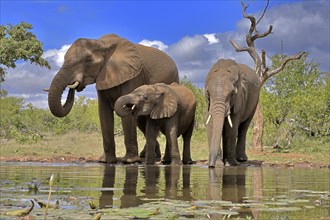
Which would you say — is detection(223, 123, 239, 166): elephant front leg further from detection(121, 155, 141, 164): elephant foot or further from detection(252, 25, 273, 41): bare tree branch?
detection(252, 25, 273, 41): bare tree branch

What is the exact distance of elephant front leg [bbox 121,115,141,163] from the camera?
48.9 ft

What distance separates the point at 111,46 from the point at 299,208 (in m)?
11.0

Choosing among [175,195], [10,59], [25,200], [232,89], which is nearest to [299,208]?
[175,195]

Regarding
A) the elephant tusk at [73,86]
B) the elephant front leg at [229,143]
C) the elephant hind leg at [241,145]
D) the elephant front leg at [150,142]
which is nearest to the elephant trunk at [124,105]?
the elephant front leg at [150,142]

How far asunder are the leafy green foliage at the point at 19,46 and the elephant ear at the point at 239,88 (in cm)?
1042

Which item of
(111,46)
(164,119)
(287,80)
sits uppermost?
(287,80)

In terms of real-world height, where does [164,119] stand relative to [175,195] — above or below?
above

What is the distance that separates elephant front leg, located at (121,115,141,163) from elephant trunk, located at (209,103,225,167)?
2.36 m

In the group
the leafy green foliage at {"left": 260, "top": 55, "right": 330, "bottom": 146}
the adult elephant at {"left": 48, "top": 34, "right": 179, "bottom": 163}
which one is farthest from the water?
the leafy green foliage at {"left": 260, "top": 55, "right": 330, "bottom": 146}

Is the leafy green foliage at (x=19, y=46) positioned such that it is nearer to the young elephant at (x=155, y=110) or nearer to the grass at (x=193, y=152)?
the grass at (x=193, y=152)

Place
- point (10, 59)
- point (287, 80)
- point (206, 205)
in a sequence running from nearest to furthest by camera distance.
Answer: point (206, 205) < point (10, 59) < point (287, 80)

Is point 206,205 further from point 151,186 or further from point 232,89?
point 232,89

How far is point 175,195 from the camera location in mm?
6270

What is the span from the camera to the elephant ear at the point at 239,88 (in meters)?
14.1
